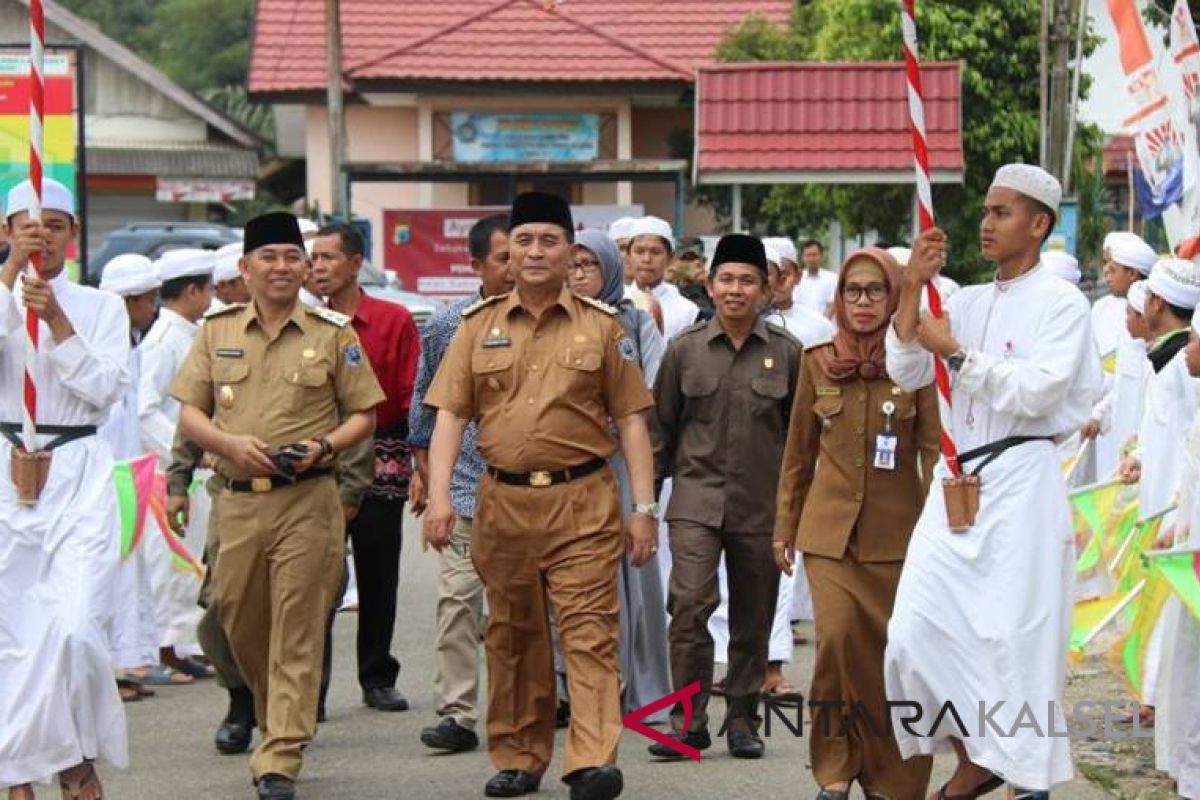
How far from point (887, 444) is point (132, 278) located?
4.74 meters

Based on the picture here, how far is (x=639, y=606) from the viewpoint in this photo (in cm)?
995

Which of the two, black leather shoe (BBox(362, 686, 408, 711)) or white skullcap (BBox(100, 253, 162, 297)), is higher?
white skullcap (BBox(100, 253, 162, 297))

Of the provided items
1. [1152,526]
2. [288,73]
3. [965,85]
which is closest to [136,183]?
[288,73]

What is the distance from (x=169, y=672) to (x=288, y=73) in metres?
29.6

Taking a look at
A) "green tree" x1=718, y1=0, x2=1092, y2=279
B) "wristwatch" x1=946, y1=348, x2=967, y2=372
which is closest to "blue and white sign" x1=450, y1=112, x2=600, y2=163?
"green tree" x1=718, y1=0, x2=1092, y2=279

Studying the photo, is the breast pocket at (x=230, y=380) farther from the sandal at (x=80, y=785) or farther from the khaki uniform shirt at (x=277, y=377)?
the sandal at (x=80, y=785)

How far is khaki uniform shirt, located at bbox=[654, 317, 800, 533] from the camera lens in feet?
30.7

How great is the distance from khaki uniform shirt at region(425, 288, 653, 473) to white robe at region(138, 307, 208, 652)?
3257 mm

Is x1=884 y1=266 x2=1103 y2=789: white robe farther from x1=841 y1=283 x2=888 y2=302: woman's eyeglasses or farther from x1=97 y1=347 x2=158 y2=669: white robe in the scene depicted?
x1=97 y1=347 x2=158 y2=669: white robe

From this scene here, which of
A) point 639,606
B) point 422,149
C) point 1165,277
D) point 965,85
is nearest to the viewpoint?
point 1165,277

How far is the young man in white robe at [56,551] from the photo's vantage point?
7734 mm

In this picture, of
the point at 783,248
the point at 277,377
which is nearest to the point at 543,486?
the point at 277,377

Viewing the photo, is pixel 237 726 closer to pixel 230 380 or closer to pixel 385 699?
pixel 385 699

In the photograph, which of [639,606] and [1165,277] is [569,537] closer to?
[639,606]
